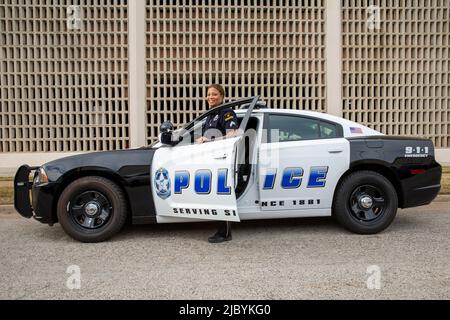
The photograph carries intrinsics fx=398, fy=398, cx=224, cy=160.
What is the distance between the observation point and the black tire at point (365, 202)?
4.53m

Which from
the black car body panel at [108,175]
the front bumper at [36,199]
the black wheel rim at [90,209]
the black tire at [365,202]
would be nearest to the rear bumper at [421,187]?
the black tire at [365,202]

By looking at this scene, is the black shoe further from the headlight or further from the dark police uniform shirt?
the headlight

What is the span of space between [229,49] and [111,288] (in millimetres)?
8086

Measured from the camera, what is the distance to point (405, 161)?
15.2 ft

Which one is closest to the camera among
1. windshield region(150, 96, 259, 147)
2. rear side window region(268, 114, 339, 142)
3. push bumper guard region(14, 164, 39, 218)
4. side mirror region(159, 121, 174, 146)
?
side mirror region(159, 121, 174, 146)

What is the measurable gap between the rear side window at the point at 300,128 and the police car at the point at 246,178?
1 cm

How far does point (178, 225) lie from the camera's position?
518 centimetres

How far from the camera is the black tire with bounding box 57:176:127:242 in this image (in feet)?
13.9

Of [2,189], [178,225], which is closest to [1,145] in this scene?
[2,189]

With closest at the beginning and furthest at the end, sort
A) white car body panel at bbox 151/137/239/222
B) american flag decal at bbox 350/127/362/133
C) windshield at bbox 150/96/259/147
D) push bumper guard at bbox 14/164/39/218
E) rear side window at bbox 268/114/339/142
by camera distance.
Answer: white car body panel at bbox 151/137/239/222 → windshield at bbox 150/96/259/147 → push bumper guard at bbox 14/164/39/218 → rear side window at bbox 268/114/339/142 → american flag decal at bbox 350/127/362/133

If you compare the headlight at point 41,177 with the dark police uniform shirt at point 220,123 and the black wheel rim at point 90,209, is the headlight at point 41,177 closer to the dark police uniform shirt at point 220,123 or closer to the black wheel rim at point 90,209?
the black wheel rim at point 90,209

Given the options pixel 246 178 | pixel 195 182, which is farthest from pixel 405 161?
pixel 195 182

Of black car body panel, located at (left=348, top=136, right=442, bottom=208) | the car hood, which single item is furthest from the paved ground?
the car hood
